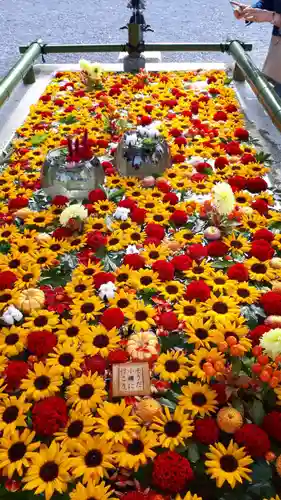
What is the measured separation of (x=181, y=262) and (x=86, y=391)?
93 centimetres

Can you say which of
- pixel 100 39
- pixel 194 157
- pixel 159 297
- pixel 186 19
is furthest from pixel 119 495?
pixel 186 19

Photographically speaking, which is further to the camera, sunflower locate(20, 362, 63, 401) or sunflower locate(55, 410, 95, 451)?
sunflower locate(20, 362, 63, 401)

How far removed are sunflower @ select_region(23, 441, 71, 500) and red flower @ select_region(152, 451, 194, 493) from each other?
0.97 ft

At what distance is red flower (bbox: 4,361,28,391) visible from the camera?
1962 millimetres

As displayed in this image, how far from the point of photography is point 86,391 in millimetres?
1924

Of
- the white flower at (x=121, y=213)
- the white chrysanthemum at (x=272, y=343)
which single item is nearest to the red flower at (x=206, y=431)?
the white chrysanthemum at (x=272, y=343)

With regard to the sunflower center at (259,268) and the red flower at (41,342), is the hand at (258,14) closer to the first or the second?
the sunflower center at (259,268)

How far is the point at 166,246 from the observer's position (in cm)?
278

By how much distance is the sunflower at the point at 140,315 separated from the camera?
2.24 meters

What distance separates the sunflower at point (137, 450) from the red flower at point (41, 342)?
562mm

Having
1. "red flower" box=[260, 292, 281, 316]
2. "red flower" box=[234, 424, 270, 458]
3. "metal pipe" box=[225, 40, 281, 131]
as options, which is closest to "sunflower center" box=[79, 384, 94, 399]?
"red flower" box=[234, 424, 270, 458]

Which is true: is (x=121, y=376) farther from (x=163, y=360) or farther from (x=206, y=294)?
(x=206, y=294)

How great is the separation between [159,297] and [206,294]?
24 centimetres

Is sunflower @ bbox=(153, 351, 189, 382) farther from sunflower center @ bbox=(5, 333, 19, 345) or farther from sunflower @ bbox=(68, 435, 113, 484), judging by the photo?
sunflower center @ bbox=(5, 333, 19, 345)
